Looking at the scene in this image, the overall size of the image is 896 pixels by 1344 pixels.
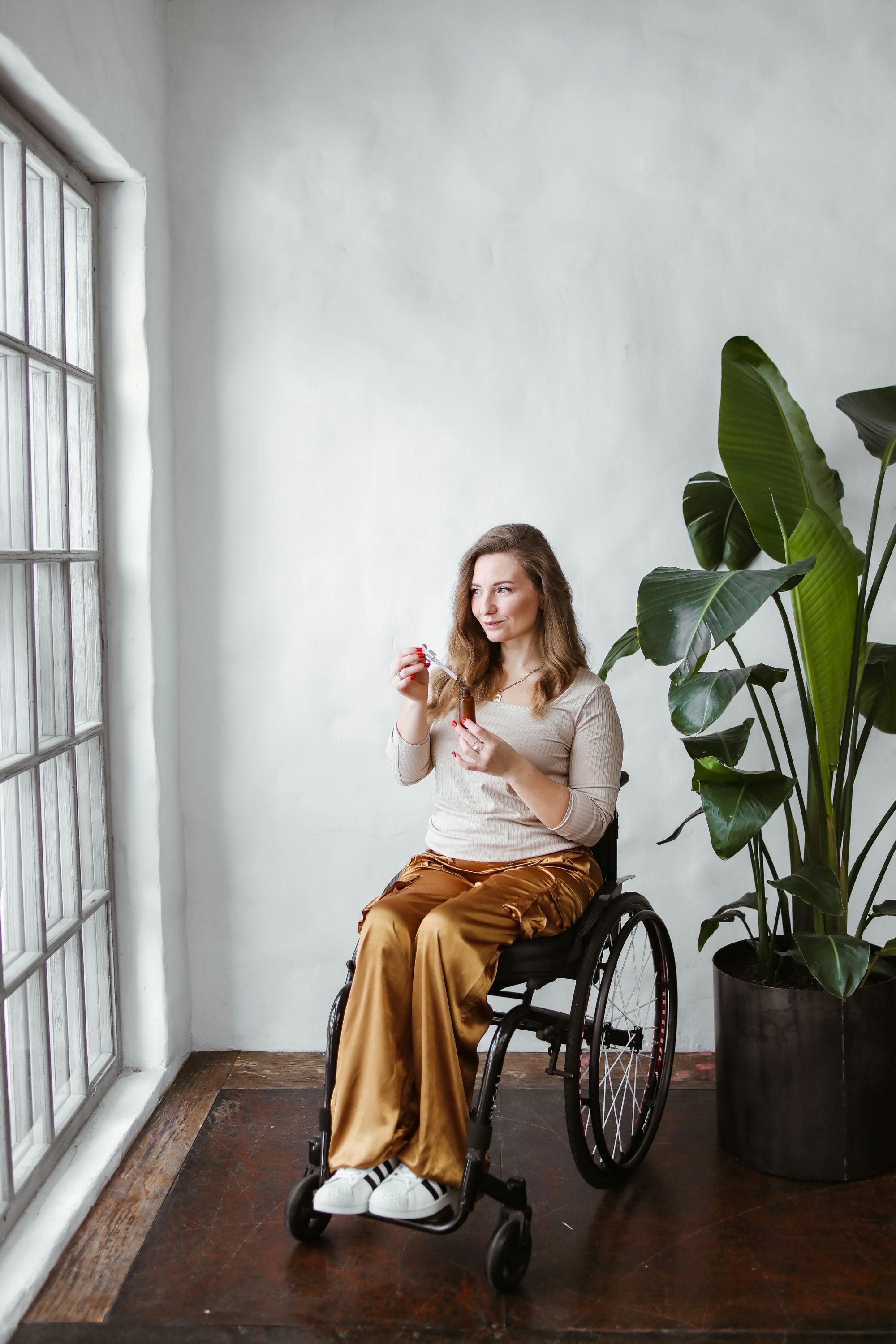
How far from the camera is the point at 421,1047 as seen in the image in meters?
1.82

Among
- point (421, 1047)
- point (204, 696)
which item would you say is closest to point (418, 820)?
point (204, 696)

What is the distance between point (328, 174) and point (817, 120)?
1216 mm

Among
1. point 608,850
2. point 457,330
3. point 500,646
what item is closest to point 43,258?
point 457,330

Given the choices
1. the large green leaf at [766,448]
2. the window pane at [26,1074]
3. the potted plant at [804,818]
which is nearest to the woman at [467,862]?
the potted plant at [804,818]

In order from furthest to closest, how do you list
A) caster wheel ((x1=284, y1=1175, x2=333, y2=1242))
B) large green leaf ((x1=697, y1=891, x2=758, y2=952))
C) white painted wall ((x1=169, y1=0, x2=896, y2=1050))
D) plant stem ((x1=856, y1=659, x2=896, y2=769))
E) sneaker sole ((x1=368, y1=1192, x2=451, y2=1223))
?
white painted wall ((x1=169, y1=0, x2=896, y2=1050)) < large green leaf ((x1=697, y1=891, x2=758, y2=952)) < plant stem ((x1=856, y1=659, x2=896, y2=769)) < caster wheel ((x1=284, y1=1175, x2=333, y2=1242)) < sneaker sole ((x1=368, y1=1192, x2=451, y2=1223))

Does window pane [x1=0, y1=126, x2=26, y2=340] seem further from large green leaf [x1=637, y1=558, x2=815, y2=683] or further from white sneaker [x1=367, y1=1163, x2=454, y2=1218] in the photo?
white sneaker [x1=367, y1=1163, x2=454, y2=1218]

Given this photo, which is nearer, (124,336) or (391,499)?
(124,336)

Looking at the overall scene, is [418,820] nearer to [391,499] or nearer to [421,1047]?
[391,499]

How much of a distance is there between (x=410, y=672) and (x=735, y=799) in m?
0.67

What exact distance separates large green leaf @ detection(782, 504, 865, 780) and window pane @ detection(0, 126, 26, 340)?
5.03 feet

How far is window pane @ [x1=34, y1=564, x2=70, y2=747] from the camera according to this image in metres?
2.18

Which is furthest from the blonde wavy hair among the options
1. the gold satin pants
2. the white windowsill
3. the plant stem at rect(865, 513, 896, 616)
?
the white windowsill

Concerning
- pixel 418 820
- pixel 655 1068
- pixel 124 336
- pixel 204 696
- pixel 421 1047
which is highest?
pixel 124 336

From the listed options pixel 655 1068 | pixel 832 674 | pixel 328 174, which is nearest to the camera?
pixel 832 674
